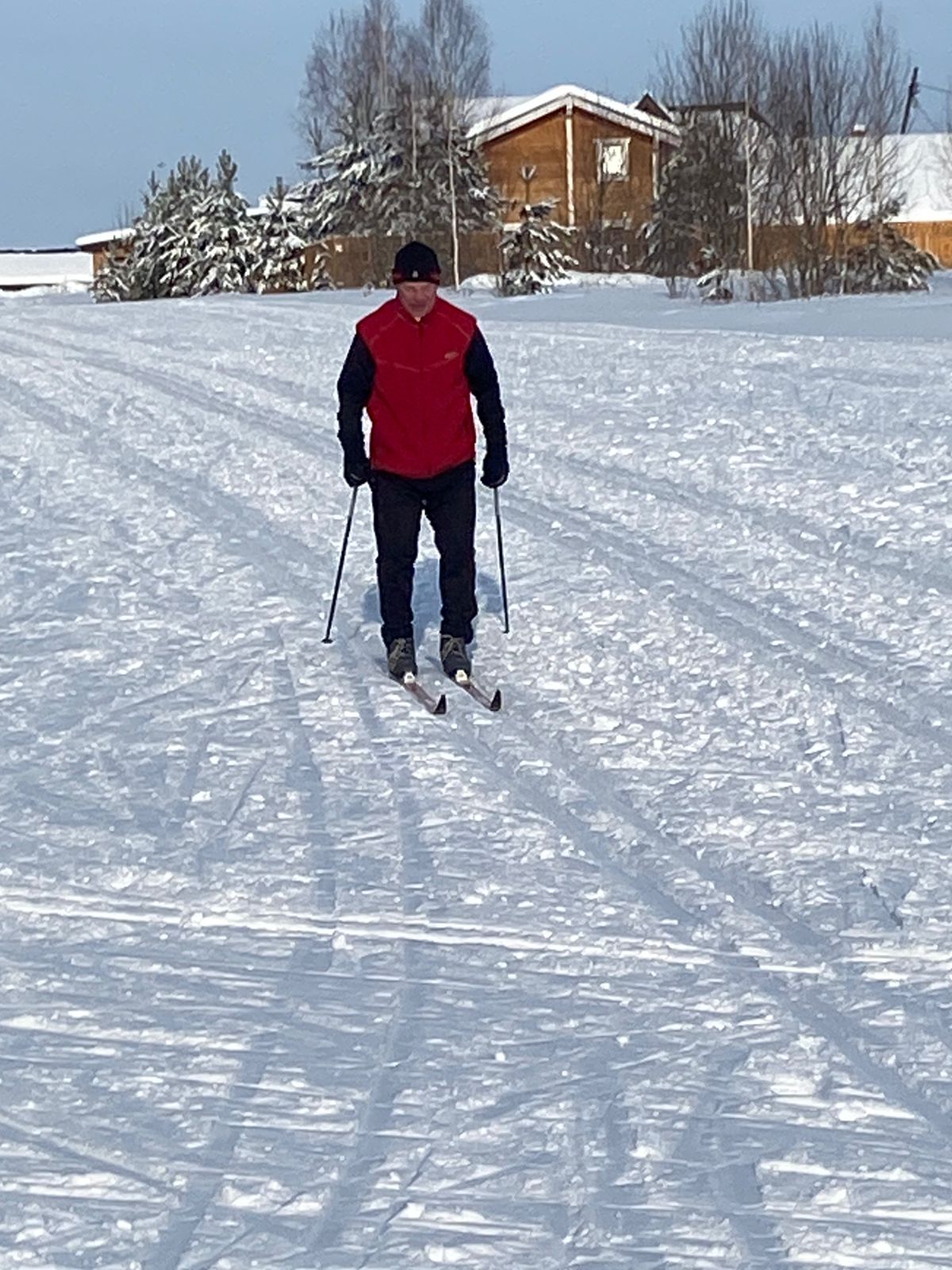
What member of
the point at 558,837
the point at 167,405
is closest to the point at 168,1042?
the point at 558,837

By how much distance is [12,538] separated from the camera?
11148 millimetres

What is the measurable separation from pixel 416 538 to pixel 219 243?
38.2 m

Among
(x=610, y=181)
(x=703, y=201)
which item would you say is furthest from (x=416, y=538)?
(x=610, y=181)

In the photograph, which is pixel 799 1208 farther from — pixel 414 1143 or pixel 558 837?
pixel 558 837

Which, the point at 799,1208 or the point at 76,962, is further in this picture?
the point at 76,962

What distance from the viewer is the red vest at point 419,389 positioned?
7.51 m

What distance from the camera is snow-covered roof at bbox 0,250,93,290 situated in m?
78.9

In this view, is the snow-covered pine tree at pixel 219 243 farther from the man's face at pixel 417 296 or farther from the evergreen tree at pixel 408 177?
the man's face at pixel 417 296

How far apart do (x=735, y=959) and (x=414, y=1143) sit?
4.05 ft

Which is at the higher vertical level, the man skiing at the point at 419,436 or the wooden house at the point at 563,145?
the wooden house at the point at 563,145

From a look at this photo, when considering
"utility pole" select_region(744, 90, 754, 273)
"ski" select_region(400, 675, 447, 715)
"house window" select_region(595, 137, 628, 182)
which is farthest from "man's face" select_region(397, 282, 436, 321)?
"house window" select_region(595, 137, 628, 182)

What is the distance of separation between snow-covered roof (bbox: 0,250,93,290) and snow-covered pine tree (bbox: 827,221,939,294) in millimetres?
48890

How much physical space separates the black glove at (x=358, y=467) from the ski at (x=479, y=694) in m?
0.87

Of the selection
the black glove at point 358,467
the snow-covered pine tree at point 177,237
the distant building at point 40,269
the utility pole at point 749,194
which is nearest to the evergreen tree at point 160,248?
the snow-covered pine tree at point 177,237
